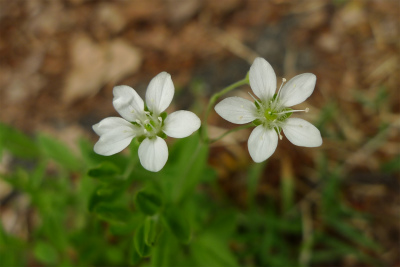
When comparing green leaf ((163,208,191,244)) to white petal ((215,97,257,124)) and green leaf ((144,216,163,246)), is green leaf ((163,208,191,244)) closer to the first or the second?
green leaf ((144,216,163,246))

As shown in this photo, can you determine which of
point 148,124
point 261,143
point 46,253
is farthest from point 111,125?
point 46,253

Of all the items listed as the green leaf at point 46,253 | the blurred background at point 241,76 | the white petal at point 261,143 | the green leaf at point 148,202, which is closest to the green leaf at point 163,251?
the green leaf at point 148,202

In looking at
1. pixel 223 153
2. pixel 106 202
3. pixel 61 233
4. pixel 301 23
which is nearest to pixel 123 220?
pixel 106 202

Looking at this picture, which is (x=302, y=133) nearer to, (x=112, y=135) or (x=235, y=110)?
(x=235, y=110)

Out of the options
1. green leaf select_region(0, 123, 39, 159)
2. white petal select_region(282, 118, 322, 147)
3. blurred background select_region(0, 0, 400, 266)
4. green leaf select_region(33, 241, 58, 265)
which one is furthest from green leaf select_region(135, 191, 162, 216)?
blurred background select_region(0, 0, 400, 266)

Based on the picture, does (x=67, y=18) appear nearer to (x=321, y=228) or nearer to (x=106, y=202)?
(x=106, y=202)

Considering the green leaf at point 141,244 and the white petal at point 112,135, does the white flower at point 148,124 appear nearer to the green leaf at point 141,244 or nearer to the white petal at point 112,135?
the white petal at point 112,135
